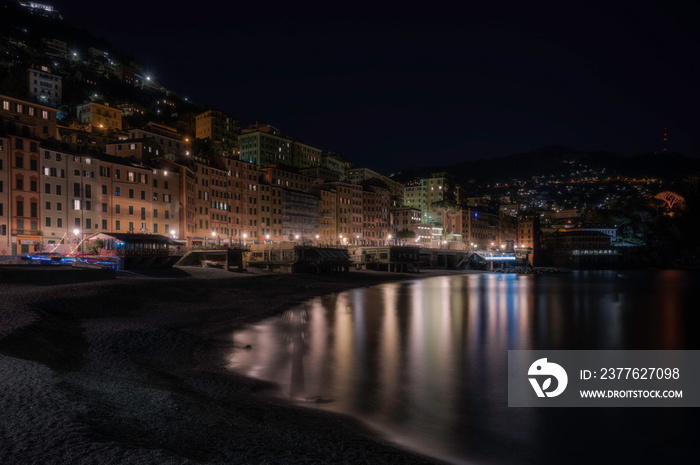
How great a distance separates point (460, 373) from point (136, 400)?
13134 mm

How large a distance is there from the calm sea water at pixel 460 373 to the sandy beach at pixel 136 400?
170cm

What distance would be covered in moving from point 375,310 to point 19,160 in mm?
48748

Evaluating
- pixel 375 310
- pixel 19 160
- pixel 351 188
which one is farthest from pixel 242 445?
pixel 351 188

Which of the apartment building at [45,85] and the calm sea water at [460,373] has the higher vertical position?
the apartment building at [45,85]

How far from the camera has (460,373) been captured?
19000 mm

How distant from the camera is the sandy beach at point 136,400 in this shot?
784cm

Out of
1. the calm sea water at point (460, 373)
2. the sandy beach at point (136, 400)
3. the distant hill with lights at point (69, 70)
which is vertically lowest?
the calm sea water at point (460, 373)

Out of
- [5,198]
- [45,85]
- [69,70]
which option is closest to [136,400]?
[5,198]

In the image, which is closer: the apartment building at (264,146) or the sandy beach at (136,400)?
the sandy beach at (136,400)

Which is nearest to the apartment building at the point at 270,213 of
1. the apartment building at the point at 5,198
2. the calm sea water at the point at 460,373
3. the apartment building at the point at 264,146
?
the apartment building at the point at 264,146

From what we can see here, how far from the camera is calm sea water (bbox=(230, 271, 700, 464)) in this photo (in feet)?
38.6

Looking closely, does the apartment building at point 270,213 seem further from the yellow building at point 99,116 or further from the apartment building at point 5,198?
the apartment building at point 5,198

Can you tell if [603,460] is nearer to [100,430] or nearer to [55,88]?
[100,430]

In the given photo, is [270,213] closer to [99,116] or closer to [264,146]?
[264,146]
